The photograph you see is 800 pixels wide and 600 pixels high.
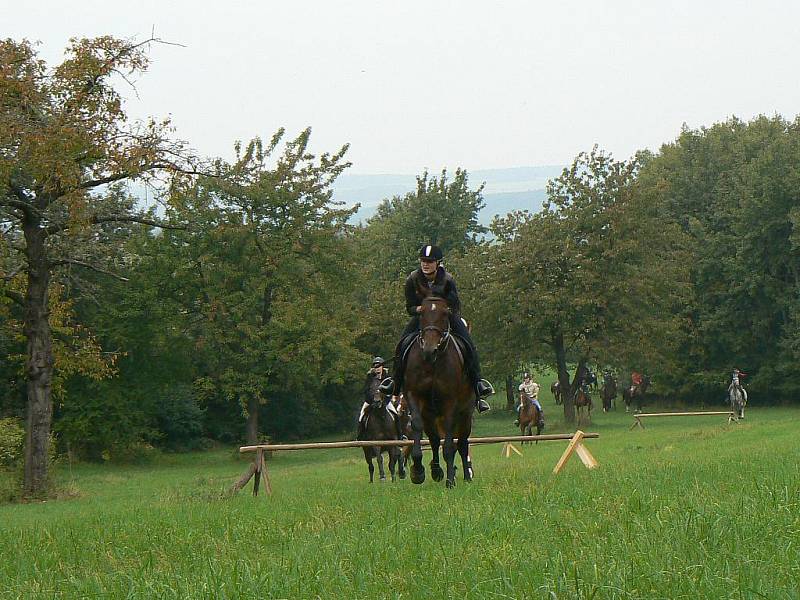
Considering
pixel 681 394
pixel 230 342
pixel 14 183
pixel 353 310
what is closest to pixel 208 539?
pixel 14 183

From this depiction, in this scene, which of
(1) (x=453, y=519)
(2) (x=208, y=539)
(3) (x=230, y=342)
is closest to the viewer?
(1) (x=453, y=519)

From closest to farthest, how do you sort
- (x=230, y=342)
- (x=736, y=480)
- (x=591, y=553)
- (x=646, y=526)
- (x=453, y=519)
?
(x=591, y=553)
(x=646, y=526)
(x=453, y=519)
(x=736, y=480)
(x=230, y=342)

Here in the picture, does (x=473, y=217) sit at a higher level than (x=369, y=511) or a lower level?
higher

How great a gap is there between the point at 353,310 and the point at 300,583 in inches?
1879

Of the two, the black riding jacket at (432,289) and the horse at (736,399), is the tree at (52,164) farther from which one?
the horse at (736,399)

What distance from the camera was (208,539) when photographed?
9000 mm

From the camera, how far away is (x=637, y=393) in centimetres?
6950

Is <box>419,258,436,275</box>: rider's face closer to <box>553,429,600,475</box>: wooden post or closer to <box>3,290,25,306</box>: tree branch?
<box>553,429,600,475</box>: wooden post

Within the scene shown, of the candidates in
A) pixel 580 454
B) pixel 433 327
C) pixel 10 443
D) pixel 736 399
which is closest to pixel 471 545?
pixel 433 327

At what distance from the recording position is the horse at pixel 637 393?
6881 centimetres

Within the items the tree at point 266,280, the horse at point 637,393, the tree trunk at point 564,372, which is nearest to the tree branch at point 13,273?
the tree at point 266,280

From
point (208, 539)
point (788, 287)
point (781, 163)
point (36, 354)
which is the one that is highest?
point (781, 163)

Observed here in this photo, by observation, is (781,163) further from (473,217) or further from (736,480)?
(736,480)

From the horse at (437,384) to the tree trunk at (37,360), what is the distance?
1946cm
